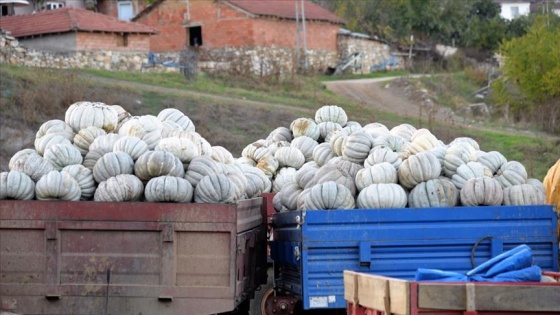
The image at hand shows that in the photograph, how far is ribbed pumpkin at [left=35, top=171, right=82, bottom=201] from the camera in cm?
1173

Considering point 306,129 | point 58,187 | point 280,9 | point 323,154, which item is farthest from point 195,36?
point 58,187

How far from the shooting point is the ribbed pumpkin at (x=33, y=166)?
482 inches

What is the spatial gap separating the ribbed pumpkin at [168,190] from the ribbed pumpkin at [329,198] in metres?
1.32

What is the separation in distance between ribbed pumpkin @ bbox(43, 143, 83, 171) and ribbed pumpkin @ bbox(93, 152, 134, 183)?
18.1 inches

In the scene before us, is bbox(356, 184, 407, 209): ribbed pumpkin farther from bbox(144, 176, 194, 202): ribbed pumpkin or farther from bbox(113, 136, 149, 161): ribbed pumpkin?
bbox(113, 136, 149, 161): ribbed pumpkin

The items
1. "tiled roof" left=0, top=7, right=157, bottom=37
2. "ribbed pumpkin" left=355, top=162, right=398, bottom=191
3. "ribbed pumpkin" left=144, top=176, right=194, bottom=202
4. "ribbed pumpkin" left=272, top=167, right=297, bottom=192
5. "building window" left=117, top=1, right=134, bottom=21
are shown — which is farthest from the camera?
"building window" left=117, top=1, right=134, bottom=21

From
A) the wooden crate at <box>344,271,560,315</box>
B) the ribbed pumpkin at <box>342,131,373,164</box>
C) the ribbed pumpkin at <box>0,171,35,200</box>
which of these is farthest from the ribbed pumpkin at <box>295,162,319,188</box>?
the wooden crate at <box>344,271,560,315</box>

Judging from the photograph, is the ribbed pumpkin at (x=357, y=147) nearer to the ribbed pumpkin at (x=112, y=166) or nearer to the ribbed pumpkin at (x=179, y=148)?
the ribbed pumpkin at (x=179, y=148)

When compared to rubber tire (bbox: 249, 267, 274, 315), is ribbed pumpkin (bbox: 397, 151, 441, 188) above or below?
above

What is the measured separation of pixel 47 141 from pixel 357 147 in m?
3.67

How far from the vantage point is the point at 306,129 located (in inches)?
648

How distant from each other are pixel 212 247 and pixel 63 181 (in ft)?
5.88

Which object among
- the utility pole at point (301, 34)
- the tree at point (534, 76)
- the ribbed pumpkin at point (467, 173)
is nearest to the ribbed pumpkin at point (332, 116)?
the ribbed pumpkin at point (467, 173)

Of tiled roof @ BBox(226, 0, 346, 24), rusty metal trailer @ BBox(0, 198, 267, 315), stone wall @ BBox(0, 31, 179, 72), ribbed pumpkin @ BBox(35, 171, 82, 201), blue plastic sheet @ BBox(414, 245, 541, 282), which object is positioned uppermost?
tiled roof @ BBox(226, 0, 346, 24)
